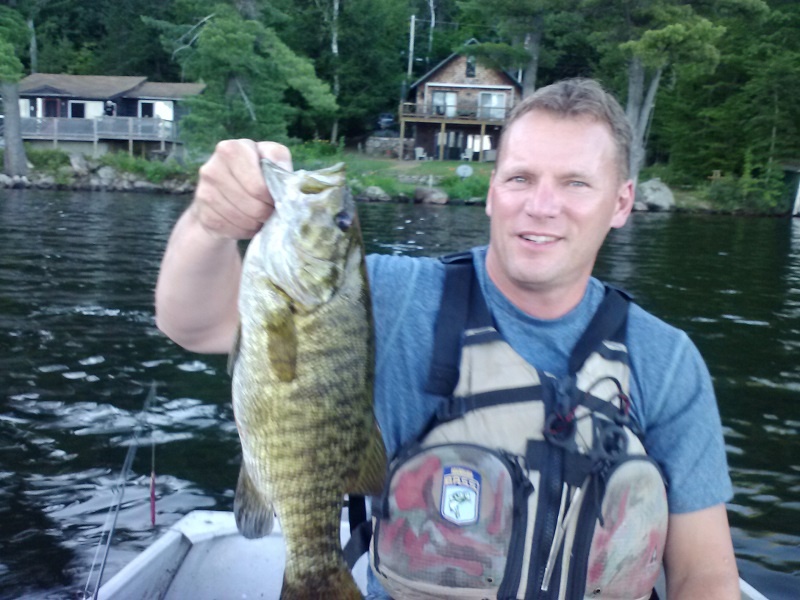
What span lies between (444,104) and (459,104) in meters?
0.85

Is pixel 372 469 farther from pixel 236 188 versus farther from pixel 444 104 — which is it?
pixel 444 104

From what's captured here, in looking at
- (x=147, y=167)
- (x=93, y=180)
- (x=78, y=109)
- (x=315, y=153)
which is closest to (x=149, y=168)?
(x=147, y=167)

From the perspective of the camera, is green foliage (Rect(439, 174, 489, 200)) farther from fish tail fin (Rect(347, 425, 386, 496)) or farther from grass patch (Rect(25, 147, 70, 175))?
fish tail fin (Rect(347, 425, 386, 496))

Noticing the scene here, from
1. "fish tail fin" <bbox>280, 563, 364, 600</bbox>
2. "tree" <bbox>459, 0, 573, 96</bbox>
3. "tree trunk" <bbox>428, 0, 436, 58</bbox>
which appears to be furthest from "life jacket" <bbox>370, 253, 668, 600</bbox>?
"tree trunk" <bbox>428, 0, 436, 58</bbox>

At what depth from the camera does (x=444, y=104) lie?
49.5 metres

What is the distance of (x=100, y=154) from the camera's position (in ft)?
125

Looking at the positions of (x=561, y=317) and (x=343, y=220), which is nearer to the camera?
(x=343, y=220)

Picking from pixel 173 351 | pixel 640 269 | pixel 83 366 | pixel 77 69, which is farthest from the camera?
pixel 77 69

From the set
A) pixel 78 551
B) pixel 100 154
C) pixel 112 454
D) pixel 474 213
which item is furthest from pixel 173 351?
pixel 100 154

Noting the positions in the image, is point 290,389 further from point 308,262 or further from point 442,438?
point 442,438

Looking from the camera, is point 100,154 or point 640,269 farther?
point 100,154

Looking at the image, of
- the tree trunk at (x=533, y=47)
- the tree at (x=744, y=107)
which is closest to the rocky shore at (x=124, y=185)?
the tree at (x=744, y=107)

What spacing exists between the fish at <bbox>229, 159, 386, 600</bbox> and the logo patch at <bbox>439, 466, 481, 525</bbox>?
0.82 feet

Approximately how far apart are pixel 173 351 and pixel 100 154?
30.7m
